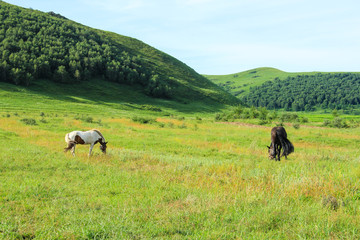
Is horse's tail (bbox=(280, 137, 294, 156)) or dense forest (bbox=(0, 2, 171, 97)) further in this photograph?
dense forest (bbox=(0, 2, 171, 97))

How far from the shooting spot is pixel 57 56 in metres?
83.7

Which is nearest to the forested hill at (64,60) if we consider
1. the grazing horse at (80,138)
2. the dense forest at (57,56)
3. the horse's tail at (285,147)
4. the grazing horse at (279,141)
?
the dense forest at (57,56)

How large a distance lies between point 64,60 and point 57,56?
3107 mm

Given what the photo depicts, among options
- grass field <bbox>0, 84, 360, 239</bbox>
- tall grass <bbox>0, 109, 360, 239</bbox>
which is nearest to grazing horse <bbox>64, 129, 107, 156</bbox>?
grass field <bbox>0, 84, 360, 239</bbox>

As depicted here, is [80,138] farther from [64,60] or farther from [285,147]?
[64,60]

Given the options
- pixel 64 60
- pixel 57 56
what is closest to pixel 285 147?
pixel 64 60

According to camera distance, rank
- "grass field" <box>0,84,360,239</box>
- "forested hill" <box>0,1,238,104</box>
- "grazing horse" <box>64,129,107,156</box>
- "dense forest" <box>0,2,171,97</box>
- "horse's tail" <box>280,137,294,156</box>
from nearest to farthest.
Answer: "grass field" <box>0,84,360,239</box>
"grazing horse" <box>64,129,107,156</box>
"horse's tail" <box>280,137,294,156</box>
"dense forest" <box>0,2,171,97</box>
"forested hill" <box>0,1,238,104</box>

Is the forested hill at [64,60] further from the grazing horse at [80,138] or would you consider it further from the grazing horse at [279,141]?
the grazing horse at [279,141]

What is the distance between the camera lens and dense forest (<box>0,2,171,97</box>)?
71.2 meters

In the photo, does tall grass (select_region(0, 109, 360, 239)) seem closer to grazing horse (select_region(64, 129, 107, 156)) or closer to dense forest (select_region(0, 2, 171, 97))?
grazing horse (select_region(64, 129, 107, 156))

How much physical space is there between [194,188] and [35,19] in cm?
12099

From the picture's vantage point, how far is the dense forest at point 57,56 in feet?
234

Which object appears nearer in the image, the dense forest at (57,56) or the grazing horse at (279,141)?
the grazing horse at (279,141)

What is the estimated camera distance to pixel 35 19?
10081 cm
